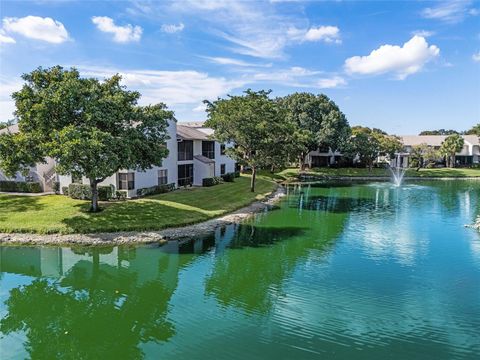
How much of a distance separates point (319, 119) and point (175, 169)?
44946 millimetres

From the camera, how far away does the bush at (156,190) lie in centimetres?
3734

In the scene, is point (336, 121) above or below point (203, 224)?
above

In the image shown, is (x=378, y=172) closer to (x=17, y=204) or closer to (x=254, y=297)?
(x=17, y=204)

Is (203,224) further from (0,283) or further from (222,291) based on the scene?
(0,283)

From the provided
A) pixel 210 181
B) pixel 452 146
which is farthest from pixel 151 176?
pixel 452 146

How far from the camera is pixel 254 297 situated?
1812cm

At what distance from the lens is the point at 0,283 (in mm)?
20094

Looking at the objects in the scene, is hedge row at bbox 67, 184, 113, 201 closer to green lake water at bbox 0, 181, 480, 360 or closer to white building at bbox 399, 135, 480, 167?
green lake water at bbox 0, 181, 480, 360

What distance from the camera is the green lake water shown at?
13.7m

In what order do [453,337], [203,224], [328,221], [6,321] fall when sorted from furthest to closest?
1. [328,221]
2. [203,224]
3. [6,321]
4. [453,337]

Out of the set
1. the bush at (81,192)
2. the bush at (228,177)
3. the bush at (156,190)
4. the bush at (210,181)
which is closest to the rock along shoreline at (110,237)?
the bush at (81,192)

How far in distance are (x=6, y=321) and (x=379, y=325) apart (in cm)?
1486

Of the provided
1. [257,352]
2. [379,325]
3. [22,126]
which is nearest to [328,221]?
[379,325]

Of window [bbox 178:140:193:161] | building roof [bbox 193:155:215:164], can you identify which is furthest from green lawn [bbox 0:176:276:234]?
building roof [bbox 193:155:215:164]
